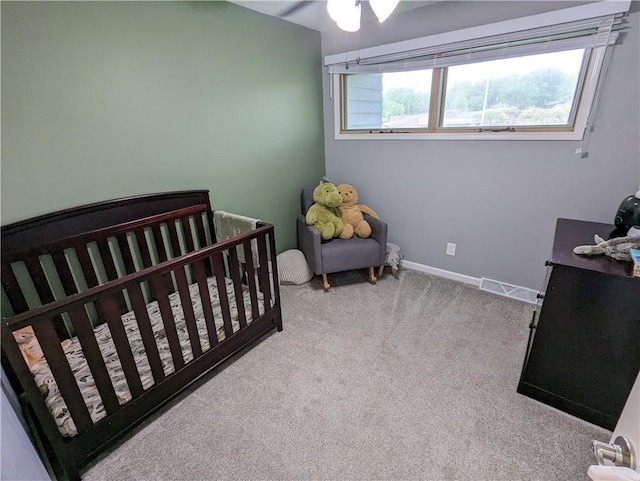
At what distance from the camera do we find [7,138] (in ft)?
4.65

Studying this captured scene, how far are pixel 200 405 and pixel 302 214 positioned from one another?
1.89m

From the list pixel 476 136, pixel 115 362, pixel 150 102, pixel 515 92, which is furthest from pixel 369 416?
pixel 515 92

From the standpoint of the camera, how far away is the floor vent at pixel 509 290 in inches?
93.0

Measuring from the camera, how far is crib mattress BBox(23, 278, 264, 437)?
1304 mm

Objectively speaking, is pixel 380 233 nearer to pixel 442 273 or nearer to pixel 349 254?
pixel 349 254

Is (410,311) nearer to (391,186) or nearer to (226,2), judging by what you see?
(391,186)

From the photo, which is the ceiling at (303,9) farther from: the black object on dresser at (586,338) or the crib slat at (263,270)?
the black object on dresser at (586,338)

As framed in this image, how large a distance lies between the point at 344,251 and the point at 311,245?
0.28 m

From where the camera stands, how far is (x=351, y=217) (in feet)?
8.99

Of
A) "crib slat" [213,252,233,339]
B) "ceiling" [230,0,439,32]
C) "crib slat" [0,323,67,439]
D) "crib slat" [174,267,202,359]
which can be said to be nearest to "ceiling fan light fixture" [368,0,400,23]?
"ceiling" [230,0,439,32]

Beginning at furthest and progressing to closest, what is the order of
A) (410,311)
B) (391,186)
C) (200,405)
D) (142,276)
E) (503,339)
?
(391,186) < (410,311) < (503,339) < (200,405) < (142,276)

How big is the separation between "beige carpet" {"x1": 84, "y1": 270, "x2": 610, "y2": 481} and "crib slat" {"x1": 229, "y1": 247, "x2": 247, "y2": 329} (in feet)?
0.89

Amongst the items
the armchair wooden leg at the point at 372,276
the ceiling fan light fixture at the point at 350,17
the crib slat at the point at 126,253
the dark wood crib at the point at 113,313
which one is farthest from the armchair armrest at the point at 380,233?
the crib slat at the point at 126,253

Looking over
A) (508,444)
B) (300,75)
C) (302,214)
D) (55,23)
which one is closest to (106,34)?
(55,23)
